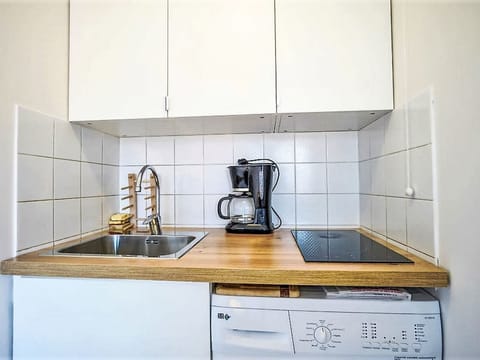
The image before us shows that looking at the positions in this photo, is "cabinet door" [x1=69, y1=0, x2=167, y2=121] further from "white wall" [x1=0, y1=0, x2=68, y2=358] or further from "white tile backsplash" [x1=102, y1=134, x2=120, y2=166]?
"white tile backsplash" [x1=102, y1=134, x2=120, y2=166]

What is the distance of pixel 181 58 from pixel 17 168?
2.25ft

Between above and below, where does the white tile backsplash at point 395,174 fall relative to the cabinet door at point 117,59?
below

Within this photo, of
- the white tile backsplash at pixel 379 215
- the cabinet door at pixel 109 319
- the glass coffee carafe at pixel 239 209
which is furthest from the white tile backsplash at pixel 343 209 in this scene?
the cabinet door at pixel 109 319

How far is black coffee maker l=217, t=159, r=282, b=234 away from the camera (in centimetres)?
121

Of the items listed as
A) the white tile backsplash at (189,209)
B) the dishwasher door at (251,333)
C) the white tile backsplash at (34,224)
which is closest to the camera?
the dishwasher door at (251,333)

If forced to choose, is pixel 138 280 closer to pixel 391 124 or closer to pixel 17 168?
pixel 17 168

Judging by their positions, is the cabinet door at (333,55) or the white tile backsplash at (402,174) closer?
the white tile backsplash at (402,174)

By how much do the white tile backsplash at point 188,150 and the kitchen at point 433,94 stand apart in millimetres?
526

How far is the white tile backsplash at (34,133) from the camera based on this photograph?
859mm

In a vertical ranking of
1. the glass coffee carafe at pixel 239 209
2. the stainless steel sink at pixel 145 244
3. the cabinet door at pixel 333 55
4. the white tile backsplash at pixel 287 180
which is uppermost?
the cabinet door at pixel 333 55

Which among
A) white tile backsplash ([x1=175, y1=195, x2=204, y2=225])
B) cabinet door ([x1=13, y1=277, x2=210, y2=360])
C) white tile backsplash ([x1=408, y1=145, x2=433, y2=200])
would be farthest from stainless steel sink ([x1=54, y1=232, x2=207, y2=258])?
white tile backsplash ([x1=408, y1=145, x2=433, y2=200])

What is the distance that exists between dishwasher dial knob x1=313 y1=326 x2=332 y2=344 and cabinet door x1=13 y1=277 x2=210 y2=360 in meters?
0.30

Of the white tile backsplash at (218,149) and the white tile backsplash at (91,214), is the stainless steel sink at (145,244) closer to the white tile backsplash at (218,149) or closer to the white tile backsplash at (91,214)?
the white tile backsplash at (91,214)

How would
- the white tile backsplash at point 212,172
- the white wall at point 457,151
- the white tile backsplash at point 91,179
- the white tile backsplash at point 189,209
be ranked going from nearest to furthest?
the white wall at point 457,151 < the white tile backsplash at point 91,179 < the white tile backsplash at point 212,172 < the white tile backsplash at point 189,209
